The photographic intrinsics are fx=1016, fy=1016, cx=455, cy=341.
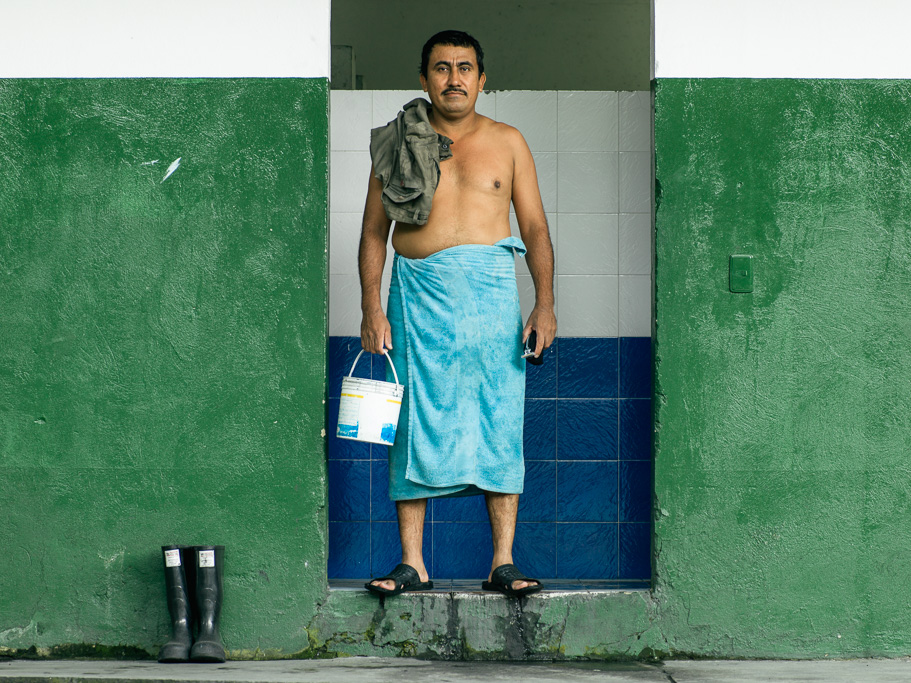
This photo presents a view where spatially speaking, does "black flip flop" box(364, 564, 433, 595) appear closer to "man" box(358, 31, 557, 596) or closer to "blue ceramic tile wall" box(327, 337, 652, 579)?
"man" box(358, 31, 557, 596)

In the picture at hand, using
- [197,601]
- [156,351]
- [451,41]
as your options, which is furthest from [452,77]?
[197,601]

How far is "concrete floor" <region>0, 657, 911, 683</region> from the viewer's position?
3.51 m

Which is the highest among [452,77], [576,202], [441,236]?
[452,77]

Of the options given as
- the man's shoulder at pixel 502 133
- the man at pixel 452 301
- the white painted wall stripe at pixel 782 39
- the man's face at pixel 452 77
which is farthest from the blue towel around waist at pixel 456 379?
the white painted wall stripe at pixel 782 39

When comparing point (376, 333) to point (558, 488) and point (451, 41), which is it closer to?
point (451, 41)

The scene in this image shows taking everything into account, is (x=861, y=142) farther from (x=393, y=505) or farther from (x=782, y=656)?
(x=393, y=505)

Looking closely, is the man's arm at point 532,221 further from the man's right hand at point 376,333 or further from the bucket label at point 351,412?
the bucket label at point 351,412

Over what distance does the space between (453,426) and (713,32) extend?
184cm

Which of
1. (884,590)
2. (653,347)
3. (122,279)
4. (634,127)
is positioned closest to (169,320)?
(122,279)

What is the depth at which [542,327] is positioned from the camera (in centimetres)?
395

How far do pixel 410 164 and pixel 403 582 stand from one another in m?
1.60

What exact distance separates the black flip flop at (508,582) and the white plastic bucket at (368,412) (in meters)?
0.68

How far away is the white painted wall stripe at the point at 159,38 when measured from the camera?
156 inches

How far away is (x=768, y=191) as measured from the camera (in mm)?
3959
